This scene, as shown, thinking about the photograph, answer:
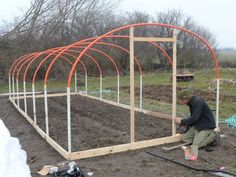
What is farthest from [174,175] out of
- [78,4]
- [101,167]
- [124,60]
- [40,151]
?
[78,4]

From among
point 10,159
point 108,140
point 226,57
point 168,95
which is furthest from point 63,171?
point 226,57

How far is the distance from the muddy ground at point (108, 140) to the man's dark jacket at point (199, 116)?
0.46 metres

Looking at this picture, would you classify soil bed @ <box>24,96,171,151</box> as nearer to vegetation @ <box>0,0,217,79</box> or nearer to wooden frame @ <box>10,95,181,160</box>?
wooden frame @ <box>10,95,181,160</box>

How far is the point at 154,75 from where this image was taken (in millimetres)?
20406

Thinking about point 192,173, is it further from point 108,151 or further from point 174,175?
point 108,151

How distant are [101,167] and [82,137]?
5.90 ft

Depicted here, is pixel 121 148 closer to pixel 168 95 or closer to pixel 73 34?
pixel 168 95

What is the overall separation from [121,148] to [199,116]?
151 centimetres

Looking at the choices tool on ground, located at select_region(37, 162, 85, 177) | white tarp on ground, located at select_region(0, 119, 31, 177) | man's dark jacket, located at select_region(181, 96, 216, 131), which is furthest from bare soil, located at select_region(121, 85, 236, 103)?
white tarp on ground, located at select_region(0, 119, 31, 177)

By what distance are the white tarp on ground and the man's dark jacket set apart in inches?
115

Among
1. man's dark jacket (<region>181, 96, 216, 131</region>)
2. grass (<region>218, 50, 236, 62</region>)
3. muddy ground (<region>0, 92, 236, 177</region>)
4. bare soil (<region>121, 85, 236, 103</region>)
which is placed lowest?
muddy ground (<region>0, 92, 236, 177</region>)

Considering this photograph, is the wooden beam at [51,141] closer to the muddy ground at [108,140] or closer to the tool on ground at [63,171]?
the muddy ground at [108,140]

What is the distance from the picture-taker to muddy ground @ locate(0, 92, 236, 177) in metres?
4.60

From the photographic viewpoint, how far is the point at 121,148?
5430mm
